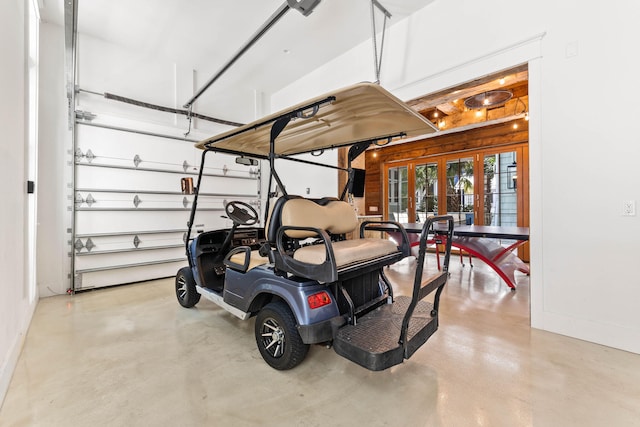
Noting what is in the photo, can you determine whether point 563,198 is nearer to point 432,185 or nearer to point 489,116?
point 489,116

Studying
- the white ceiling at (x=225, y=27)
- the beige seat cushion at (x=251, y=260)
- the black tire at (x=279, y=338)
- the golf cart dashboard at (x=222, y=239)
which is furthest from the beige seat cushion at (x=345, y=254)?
the white ceiling at (x=225, y=27)

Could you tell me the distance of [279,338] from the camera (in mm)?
1993

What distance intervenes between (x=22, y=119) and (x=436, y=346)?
402cm

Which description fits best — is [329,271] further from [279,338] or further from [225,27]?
[225,27]

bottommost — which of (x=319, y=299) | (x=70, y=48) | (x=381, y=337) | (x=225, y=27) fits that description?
(x=381, y=337)

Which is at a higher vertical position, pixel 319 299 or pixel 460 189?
pixel 460 189

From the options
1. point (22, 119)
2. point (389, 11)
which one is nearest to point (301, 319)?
point (22, 119)

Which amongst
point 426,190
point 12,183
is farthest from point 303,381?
point 426,190

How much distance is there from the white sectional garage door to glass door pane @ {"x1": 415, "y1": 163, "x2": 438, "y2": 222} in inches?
213

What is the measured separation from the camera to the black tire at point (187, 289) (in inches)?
127

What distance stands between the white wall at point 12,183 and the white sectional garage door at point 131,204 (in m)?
1.71

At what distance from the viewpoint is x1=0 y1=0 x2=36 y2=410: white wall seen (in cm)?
176

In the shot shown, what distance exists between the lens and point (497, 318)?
9.70 ft

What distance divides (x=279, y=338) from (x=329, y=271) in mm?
719
